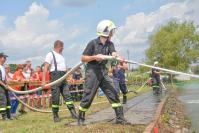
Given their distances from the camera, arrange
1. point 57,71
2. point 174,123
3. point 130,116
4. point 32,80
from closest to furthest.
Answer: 1. point 57,71
2. point 130,116
3. point 174,123
4. point 32,80

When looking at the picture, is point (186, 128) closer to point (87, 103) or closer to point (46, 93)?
point (87, 103)

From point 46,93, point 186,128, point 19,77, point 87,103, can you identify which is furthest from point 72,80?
point 87,103

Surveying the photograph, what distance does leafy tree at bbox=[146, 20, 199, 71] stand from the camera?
80688mm

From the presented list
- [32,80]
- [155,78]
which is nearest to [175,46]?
[155,78]

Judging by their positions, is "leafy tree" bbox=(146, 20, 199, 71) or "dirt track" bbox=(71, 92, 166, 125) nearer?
"dirt track" bbox=(71, 92, 166, 125)

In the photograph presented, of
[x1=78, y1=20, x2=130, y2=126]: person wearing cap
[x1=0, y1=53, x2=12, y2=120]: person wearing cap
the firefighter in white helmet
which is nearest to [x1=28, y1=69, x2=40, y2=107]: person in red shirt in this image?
[x1=0, y1=53, x2=12, y2=120]: person wearing cap

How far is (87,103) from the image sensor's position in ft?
30.1

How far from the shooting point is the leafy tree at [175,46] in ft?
265

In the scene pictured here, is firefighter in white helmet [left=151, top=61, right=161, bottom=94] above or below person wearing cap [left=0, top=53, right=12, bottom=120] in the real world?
above

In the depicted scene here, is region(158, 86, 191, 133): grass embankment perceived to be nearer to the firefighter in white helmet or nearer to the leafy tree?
the firefighter in white helmet

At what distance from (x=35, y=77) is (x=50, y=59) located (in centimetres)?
682

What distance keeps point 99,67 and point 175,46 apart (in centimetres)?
7399

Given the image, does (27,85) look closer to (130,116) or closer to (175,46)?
(130,116)

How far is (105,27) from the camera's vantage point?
8953mm
